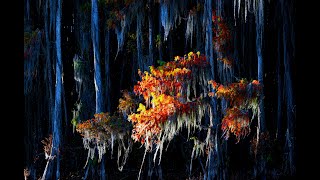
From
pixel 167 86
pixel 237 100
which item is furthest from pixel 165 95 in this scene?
pixel 237 100

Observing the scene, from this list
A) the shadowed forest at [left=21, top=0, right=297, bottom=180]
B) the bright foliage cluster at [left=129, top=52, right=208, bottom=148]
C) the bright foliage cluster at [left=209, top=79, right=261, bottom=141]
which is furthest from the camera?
the shadowed forest at [left=21, top=0, right=297, bottom=180]

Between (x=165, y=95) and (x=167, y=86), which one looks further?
(x=167, y=86)

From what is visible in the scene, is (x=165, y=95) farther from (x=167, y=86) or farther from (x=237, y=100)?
(x=237, y=100)

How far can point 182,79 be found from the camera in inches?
295

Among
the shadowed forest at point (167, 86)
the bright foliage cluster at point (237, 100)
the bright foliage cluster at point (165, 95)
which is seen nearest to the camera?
the bright foliage cluster at point (165, 95)

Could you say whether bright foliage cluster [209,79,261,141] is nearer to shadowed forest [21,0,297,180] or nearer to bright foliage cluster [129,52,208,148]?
shadowed forest [21,0,297,180]

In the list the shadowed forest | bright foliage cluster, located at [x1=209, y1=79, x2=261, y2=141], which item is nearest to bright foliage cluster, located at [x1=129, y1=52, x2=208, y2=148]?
the shadowed forest

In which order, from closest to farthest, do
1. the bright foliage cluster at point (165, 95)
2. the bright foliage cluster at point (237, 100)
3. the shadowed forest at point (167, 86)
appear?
the bright foliage cluster at point (165, 95), the bright foliage cluster at point (237, 100), the shadowed forest at point (167, 86)

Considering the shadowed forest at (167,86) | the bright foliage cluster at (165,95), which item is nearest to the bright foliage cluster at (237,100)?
the shadowed forest at (167,86)

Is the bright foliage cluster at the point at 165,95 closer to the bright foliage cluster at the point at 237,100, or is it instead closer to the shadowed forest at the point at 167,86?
the shadowed forest at the point at 167,86

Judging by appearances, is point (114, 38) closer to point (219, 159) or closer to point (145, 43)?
point (145, 43)

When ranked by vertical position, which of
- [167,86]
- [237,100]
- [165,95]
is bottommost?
[237,100]

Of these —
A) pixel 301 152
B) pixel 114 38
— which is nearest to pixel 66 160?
pixel 114 38

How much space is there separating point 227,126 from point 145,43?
526 cm
